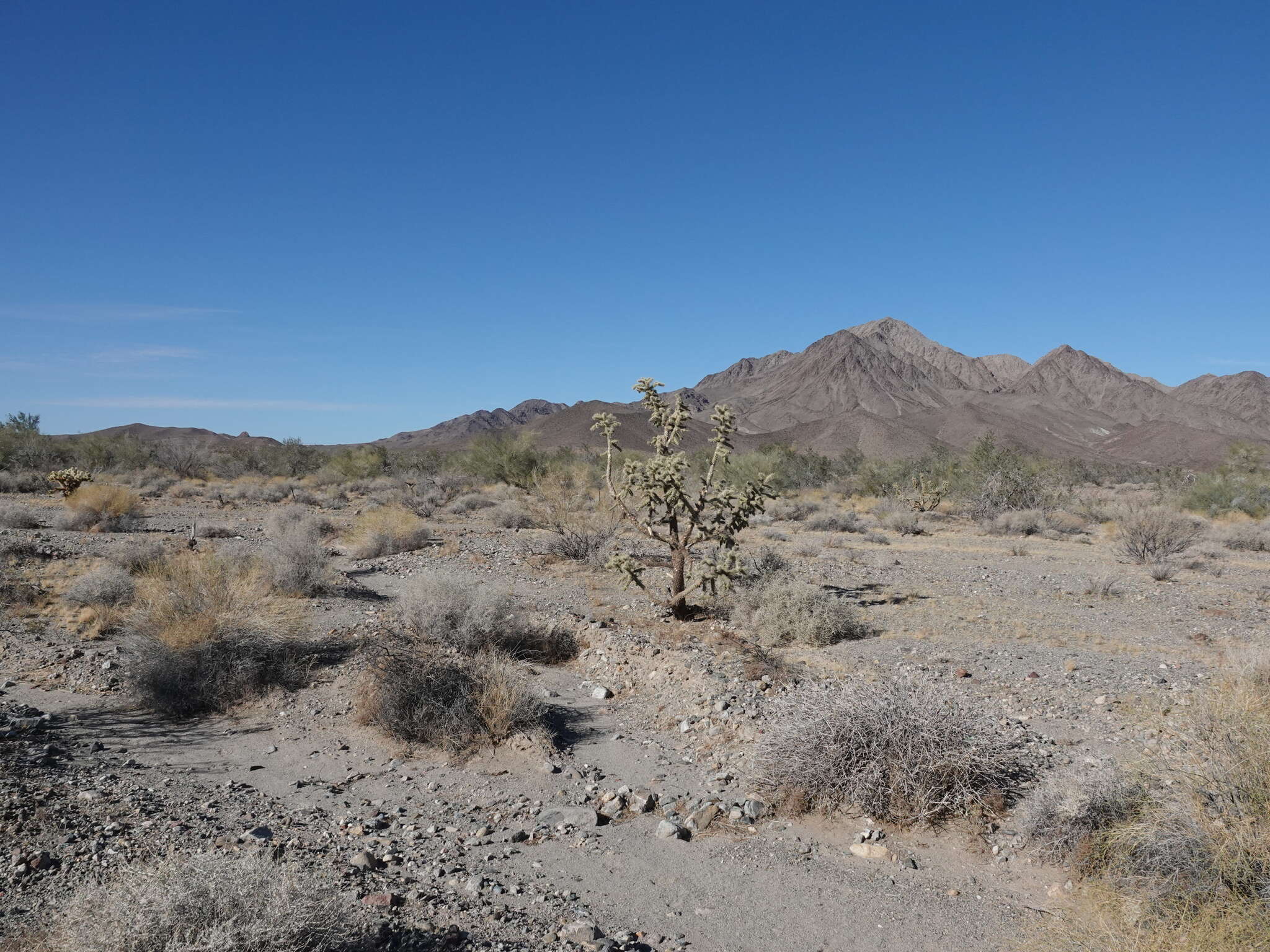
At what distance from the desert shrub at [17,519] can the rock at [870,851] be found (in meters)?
20.7

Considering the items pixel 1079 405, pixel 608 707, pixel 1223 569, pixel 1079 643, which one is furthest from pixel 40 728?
pixel 1079 405

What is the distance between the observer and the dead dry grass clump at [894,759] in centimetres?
510

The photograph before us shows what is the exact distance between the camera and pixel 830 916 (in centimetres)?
423

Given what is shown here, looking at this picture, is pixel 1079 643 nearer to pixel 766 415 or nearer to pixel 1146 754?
pixel 1146 754

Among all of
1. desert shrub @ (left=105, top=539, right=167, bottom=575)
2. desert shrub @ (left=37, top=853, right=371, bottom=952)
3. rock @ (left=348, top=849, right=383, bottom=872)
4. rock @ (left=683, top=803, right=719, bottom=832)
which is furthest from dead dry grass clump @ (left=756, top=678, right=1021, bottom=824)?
desert shrub @ (left=105, top=539, right=167, bottom=575)

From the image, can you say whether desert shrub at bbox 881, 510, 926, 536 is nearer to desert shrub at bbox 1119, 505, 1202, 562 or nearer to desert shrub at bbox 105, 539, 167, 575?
desert shrub at bbox 1119, 505, 1202, 562

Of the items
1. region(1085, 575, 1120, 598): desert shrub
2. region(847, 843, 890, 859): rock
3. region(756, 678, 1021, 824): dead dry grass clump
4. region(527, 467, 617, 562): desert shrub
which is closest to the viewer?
region(847, 843, 890, 859): rock

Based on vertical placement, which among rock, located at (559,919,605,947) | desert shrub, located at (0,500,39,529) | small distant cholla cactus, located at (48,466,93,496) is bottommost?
rock, located at (559,919,605,947)

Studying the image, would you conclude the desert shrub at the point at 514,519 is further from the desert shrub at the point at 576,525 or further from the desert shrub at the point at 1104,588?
the desert shrub at the point at 1104,588

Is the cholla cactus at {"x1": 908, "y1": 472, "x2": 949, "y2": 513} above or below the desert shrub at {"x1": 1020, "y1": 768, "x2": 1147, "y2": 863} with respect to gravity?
above

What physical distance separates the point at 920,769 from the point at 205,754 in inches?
240

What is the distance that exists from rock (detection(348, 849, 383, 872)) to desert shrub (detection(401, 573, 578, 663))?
3.77 meters

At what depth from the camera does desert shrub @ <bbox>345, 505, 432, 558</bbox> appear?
1648 centimetres

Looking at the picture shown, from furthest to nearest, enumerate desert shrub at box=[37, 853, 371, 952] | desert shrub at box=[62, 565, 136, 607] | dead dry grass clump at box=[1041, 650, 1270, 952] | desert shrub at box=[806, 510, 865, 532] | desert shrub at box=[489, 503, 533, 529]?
desert shrub at box=[806, 510, 865, 532] < desert shrub at box=[489, 503, 533, 529] < desert shrub at box=[62, 565, 136, 607] < dead dry grass clump at box=[1041, 650, 1270, 952] < desert shrub at box=[37, 853, 371, 952]
